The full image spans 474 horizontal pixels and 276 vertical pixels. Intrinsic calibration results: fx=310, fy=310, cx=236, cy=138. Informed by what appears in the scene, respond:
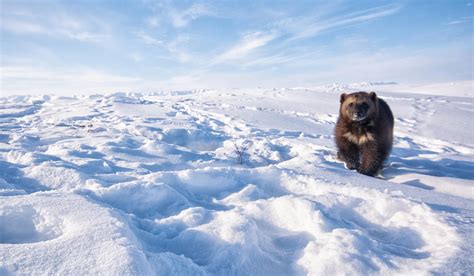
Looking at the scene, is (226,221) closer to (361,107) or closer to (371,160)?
(371,160)

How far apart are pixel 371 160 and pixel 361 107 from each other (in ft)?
2.43

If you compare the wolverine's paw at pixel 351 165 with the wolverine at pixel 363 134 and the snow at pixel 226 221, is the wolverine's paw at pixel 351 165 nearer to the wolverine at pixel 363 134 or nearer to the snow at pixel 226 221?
the wolverine at pixel 363 134

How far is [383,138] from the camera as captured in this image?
14.5ft

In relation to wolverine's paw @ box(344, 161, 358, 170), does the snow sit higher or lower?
higher

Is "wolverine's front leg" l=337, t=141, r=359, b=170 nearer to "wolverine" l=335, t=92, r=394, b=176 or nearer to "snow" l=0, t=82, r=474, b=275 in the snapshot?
"wolverine" l=335, t=92, r=394, b=176

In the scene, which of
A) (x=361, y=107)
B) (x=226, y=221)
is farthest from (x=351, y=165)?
(x=226, y=221)

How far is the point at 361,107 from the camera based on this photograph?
4.29m

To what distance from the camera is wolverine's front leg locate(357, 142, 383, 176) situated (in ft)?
13.8

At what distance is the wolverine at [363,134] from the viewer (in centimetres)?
425

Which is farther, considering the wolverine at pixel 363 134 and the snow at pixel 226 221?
the wolverine at pixel 363 134

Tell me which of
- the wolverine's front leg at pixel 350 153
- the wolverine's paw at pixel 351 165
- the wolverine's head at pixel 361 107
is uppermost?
the wolverine's head at pixel 361 107

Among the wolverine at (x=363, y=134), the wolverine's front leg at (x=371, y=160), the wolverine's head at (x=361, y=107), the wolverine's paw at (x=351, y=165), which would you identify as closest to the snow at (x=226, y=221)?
the wolverine's front leg at (x=371, y=160)

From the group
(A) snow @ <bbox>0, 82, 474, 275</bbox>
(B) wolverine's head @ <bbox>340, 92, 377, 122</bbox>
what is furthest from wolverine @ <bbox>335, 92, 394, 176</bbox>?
(A) snow @ <bbox>0, 82, 474, 275</bbox>

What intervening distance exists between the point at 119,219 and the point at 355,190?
1.92 metres
